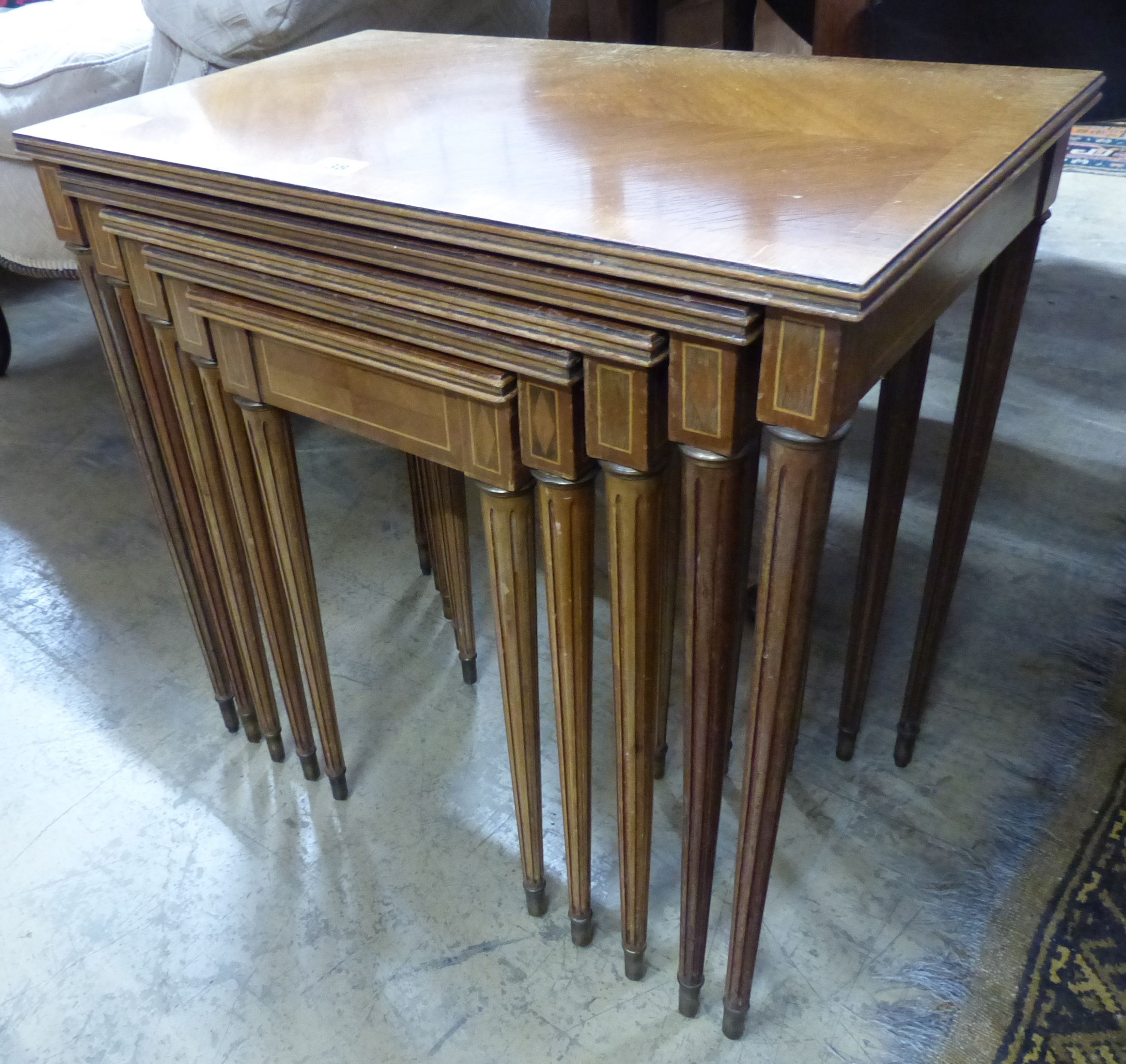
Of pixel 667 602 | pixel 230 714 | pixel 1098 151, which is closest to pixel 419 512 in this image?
pixel 230 714

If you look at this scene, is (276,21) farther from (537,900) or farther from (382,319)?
(537,900)

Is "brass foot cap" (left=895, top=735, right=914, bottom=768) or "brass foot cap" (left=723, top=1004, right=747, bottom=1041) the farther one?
"brass foot cap" (left=895, top=735, right=914, bottom=768)

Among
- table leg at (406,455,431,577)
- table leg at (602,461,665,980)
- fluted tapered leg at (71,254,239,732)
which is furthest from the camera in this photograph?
table leg at (406,455,431,577)

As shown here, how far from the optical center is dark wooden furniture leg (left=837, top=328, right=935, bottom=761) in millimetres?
850

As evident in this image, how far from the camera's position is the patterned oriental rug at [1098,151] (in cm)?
259

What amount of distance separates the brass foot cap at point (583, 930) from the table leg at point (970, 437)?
1.27ft

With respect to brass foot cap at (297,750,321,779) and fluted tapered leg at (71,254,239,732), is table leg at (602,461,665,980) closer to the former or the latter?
brass foot cap at (297,750,321,779)

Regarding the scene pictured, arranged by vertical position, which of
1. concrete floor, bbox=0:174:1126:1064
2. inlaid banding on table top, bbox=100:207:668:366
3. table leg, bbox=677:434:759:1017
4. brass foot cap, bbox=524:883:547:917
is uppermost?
inlaid banding on table top, bbox=100:207:668:366

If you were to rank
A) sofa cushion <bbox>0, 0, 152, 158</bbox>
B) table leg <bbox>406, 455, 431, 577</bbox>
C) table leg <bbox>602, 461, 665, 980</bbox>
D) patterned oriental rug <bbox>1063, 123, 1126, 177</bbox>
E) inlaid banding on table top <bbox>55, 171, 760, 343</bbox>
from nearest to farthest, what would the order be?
inlaid banding on table top <bbox>55, 171, 760, 343</bbox> → table leg <bbox>602, 461, 665, 980</bbox> → table leg <bbox>406, 455, 431, 577</bbox> → sofa cushion <bbox>0, 0, 152, 158</bbox> → patterned oriental rug <bbox>1063, 123, 1126, 177</bbox>

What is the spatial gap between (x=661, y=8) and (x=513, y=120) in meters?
1.02

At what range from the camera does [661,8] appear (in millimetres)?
1613

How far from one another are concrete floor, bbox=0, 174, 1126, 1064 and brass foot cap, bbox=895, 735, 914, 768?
0.01 meters

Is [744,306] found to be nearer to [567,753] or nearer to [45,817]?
[567,753]

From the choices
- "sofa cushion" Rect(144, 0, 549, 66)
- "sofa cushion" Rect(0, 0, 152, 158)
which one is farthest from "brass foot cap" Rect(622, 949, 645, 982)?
"sofa cushion" Rect(0, 0, 152, 158)
